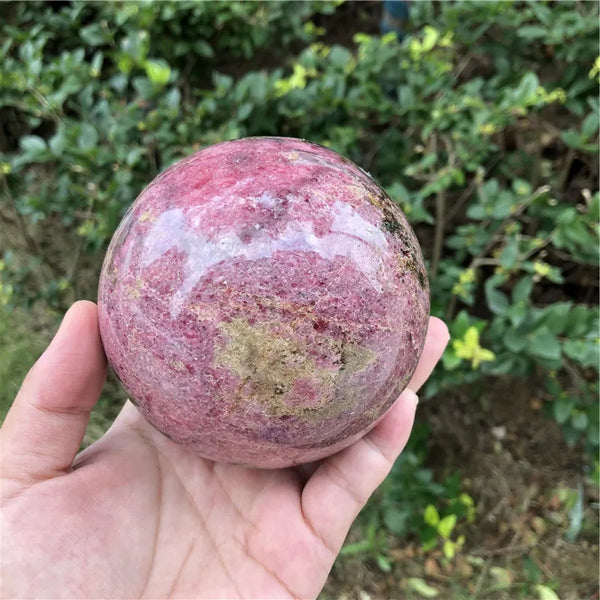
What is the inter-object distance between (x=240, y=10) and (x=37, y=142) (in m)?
0.90

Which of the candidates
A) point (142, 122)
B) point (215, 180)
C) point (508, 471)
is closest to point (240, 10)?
point (142, 122)

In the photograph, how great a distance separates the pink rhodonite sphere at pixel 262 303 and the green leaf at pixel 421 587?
135 centimetres

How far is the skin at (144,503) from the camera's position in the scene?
1436 millimetres

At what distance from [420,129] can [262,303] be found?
Answer: 1574 mm

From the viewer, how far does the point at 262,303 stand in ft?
4.07

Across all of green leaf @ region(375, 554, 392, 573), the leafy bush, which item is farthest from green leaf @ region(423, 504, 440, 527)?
green leaf @ region(375, 554, 392, 573)

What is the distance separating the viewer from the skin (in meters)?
1.44

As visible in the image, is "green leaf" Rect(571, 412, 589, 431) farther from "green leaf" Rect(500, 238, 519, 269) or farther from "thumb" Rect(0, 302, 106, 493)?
"thumb" Rect(0, 302, 106, 493)

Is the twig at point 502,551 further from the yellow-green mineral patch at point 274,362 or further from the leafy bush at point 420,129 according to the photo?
the yellow-green mineral patch at point 274,362

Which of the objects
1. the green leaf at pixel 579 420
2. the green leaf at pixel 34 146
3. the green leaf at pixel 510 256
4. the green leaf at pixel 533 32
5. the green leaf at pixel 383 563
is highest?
the green leaf at pixel 533 32

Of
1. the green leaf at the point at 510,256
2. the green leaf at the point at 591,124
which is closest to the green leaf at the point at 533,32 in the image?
the green leaf at the point at 591,124

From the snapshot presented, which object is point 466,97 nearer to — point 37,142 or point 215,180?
point 215,180

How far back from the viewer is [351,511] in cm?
176

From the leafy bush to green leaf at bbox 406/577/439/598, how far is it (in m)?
0.22
